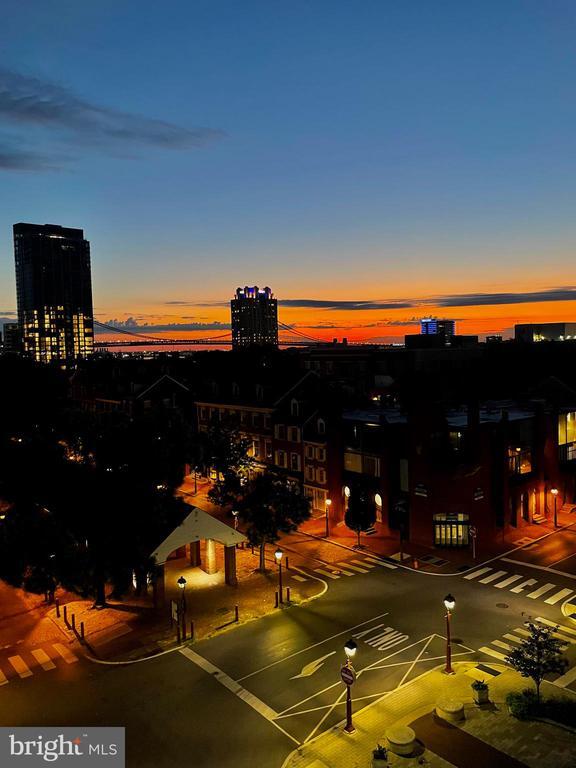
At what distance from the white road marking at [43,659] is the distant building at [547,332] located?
17895cm

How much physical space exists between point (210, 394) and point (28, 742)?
56377mm

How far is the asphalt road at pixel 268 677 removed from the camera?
72.7 feet

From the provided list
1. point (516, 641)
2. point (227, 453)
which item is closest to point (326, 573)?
point (516, 641)

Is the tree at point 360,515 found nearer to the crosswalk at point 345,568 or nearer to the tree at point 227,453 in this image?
the crosswalk at point 345,568

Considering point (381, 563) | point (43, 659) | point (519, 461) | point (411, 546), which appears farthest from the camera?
point (519, 461)

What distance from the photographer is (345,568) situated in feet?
133

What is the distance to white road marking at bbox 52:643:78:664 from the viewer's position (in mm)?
28453

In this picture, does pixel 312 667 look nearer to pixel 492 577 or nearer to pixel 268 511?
pixel 268 511

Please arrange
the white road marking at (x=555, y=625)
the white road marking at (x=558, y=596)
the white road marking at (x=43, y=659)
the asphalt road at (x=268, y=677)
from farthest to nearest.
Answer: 1. the white road marking at (x=558, y=596)
2. the white road marking at (x=555, y=625)
3. the white road marking at (x=43, y=659)
4. the asphalt road at (x=268, y=677)

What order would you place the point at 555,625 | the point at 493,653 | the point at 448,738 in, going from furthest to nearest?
1. the point at 555,625
2. the point at 493,653
3. the point at 448,738

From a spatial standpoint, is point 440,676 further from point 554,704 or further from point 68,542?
point 68,542

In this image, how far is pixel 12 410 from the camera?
57.2 metres

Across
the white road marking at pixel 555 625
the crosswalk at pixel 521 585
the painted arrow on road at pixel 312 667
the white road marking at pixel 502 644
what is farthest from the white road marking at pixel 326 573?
the white road marking at pixel 555 625

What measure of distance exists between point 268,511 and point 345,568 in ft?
21.9
